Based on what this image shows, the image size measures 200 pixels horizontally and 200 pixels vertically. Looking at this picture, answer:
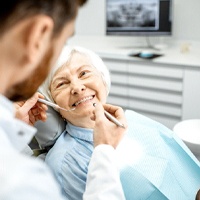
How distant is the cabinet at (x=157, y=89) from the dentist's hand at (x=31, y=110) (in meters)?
1.67

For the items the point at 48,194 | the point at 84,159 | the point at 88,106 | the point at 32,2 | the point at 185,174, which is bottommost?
the point at 185,174

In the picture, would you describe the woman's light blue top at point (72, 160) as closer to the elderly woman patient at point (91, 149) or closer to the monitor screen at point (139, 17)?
the elderly woman patient at point (91, 149)

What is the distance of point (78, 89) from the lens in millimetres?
1373

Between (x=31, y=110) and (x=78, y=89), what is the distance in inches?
8.4

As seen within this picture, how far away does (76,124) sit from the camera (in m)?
1.43

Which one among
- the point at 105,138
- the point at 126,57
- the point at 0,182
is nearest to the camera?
the point at 0,182

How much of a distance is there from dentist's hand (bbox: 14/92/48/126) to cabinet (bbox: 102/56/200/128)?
1667 mm

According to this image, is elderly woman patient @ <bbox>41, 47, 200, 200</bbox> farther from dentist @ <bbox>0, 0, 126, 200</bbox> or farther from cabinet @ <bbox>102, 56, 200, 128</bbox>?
cabinet @ <bbox>102, 56, 200, 128</bbox>

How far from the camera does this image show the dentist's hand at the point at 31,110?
1.27m

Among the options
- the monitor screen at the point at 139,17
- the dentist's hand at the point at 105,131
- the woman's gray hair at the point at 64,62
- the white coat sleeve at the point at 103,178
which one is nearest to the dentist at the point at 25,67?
the white coat sleeve at the point at 103,178

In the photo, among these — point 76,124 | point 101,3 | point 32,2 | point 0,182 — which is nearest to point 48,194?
point 0,182

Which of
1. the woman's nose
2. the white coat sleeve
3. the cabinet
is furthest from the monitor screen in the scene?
the white coat sleeve

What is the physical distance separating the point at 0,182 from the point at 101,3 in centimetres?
340

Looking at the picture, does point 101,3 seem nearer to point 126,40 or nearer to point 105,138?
point 126,40
